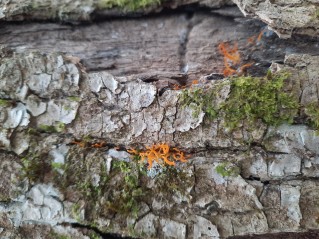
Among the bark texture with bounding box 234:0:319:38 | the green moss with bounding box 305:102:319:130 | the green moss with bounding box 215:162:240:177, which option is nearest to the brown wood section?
the bark texture with bounding box 234:0:319:38

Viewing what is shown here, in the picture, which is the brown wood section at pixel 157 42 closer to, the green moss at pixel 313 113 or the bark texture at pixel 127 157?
the bark texture at pixel 127 157

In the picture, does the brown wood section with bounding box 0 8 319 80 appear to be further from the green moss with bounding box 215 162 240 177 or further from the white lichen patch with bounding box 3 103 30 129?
the green moss with bounding box 215 162 240 177

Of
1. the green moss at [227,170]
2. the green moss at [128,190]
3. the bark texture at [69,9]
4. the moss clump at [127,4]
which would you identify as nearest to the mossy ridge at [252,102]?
the green moss at [227,170]

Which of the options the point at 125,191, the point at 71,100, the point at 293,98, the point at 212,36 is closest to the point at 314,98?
the point at 293,98

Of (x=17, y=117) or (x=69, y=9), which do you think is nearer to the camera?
(x=17, y=117)

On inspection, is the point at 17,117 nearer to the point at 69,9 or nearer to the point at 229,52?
the point at 69,9

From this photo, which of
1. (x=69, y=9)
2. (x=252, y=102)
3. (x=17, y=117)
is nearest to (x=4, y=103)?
(x=17, y=117)

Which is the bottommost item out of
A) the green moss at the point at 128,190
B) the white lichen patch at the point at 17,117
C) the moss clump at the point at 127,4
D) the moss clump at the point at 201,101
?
the green moss at the point at 128,190
